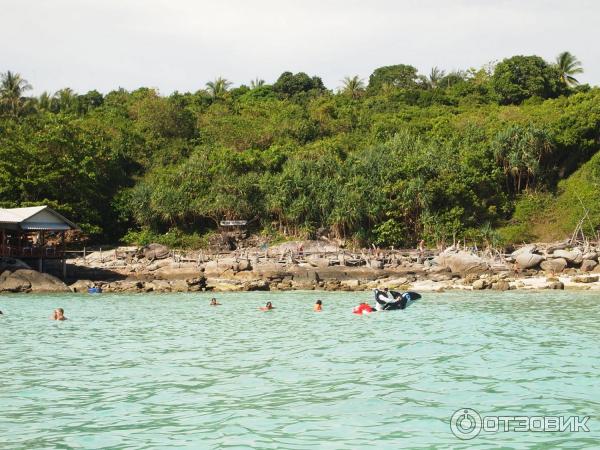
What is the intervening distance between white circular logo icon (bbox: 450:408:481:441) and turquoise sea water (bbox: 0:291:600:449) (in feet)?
0.33

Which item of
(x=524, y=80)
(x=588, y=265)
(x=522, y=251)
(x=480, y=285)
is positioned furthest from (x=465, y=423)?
(x=524, y=80)

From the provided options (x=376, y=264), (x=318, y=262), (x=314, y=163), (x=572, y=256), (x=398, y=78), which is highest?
(x=398, y=78)

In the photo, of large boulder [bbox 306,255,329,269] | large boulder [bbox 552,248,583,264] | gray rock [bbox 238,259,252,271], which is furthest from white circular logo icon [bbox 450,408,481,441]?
gray rock [bbox 238,259,252,271]

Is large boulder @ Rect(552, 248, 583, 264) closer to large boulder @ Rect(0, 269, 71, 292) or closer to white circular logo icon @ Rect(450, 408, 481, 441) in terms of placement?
large boulder @ Rect(0, 269, 71, 292)

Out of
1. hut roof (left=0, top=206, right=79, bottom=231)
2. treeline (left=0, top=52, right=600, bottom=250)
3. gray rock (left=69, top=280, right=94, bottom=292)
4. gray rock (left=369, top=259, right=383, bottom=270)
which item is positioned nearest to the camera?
gray rock (left=69, top=280, right=94, bottom=292)

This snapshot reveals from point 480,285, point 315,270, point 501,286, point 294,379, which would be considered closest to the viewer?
point 294,379

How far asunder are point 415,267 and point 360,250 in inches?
176

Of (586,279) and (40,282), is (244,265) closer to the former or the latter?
(40,282)

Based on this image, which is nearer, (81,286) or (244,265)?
(81,286)

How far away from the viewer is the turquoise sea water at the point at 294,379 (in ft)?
24.5

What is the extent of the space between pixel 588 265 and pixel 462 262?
5.98 metres

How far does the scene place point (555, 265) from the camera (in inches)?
1240

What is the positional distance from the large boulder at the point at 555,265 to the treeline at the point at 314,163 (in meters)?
5.35

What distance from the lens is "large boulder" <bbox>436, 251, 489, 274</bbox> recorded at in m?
32.1
